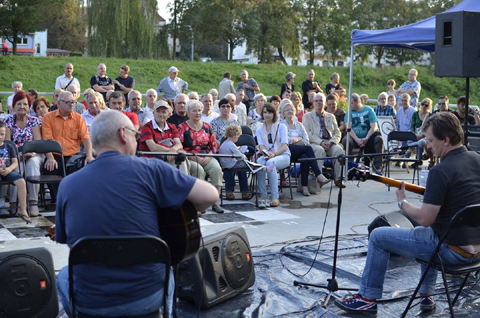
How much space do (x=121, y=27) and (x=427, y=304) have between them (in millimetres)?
26925

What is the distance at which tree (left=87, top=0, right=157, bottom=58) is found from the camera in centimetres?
2933

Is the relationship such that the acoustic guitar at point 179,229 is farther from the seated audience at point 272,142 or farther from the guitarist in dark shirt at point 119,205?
the seated audience at point 272,142

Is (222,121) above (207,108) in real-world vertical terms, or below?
below

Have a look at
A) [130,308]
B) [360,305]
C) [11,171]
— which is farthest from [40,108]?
[130,308]

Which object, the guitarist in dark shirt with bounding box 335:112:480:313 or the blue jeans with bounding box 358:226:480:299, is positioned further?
the blue jeans with bounding box 358:226:480:299

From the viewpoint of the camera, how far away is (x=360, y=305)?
447 cm

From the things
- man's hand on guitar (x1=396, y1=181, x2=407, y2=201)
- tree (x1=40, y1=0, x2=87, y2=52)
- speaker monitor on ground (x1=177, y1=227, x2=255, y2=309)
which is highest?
tree (x1=40, y1=0, x2=87, y2=52)

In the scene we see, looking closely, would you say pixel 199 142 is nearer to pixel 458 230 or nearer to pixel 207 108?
pixel 207 108

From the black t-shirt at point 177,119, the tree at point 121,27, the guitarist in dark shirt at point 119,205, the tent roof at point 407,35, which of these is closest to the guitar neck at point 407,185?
the guitarist in dark shirt at point 119,205

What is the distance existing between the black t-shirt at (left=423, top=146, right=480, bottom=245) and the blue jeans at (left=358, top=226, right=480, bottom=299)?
0.29 feet

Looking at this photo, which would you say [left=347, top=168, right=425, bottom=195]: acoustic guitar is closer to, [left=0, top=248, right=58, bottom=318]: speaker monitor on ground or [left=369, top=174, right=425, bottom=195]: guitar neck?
[left=369, top=174, right=425, bottom=195]: guitar neck

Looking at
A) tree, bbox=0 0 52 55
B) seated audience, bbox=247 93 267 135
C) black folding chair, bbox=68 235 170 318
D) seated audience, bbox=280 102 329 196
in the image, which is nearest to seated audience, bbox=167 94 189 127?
seated audience, bbox=280 102 329 196

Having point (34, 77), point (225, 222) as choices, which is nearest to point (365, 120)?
point (225, 222)

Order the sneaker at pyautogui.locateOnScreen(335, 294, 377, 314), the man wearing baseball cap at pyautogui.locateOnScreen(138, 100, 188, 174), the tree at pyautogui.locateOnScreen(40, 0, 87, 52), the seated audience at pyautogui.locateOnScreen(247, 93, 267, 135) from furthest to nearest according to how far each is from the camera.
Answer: the tree at pyautogui.locateOnScreen(40, 0, 87, 52)
the seated audience at pyautogui.locateOnScreen(247, 93, 267, 135)
the man wearing baseball cap at pyautogui.locateOnScreen(138, 100, 188, 174)
the sneaker at pyautogui.locateOnScreen(335, 294, 377, 314)
